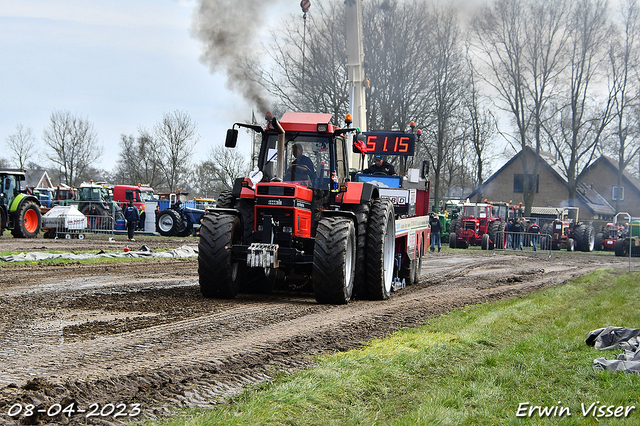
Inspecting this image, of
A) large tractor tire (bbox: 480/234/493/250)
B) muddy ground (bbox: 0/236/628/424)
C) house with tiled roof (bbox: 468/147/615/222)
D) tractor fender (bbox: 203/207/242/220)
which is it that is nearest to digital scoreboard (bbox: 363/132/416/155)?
muddy ground (bbox: 0/236/628/424)

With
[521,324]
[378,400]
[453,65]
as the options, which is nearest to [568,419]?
[378,400]

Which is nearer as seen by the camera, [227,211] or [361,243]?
[227,211]

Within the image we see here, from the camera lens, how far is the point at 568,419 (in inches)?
159

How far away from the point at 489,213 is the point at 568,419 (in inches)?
1164

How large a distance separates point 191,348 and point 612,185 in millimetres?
61533

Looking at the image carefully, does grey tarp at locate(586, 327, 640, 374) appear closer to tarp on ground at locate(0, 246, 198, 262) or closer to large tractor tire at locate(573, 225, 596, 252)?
tarp on ground at locate(0, 246, 198, 262)

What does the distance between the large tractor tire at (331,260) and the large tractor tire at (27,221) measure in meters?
18.8

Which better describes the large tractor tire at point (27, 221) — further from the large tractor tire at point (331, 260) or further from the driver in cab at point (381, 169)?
the large tractor tire at point (331, 260)

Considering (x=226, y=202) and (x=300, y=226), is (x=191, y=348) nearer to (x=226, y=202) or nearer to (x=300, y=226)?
(x=300, y=226)

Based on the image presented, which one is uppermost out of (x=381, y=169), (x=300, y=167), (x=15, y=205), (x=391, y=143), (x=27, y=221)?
(x=391, y=143)

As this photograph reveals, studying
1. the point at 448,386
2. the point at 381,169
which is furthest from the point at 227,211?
the point at 381,169

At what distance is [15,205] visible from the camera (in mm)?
24266

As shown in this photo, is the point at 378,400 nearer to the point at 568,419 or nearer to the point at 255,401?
the point at 255,401

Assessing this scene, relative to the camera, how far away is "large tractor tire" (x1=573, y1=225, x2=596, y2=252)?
111 feet
